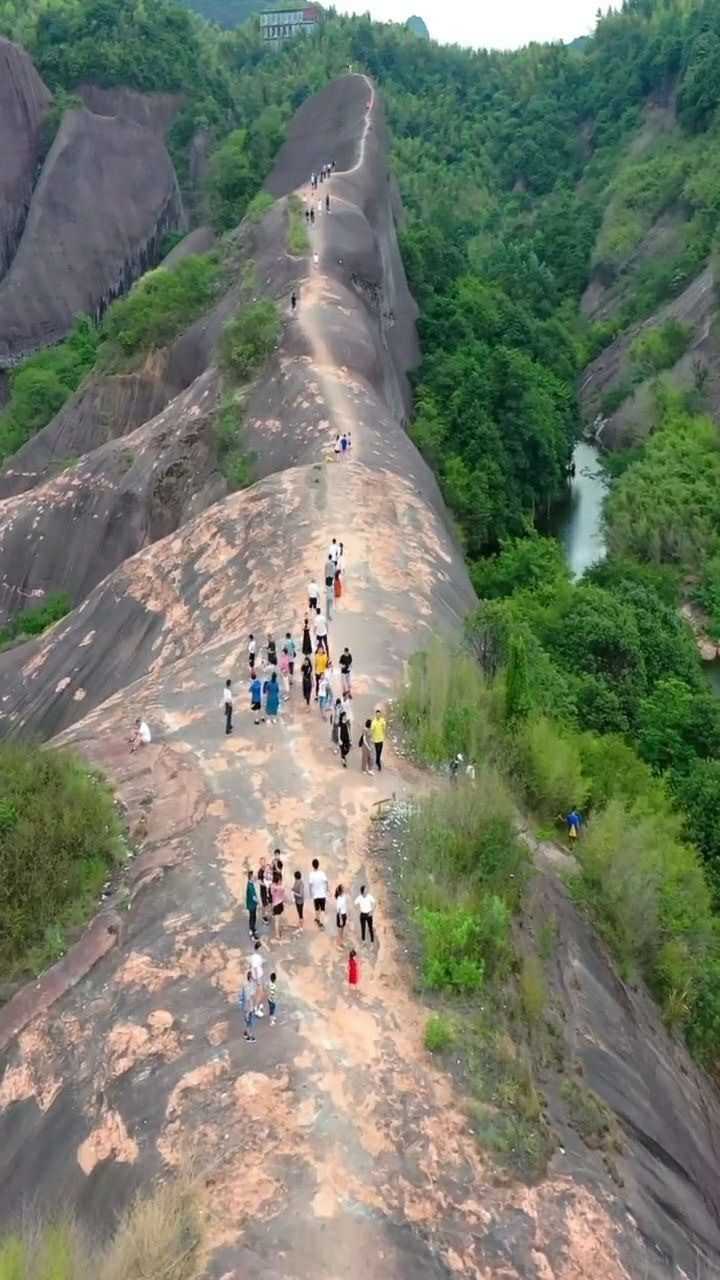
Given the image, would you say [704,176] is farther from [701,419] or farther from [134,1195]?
[134,1195]

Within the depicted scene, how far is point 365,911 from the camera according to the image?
11.8 metres

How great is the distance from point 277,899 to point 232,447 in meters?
19.9

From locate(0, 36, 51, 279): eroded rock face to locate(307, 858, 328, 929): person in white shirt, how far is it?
2365 inches

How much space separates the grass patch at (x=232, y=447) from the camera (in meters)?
28.2

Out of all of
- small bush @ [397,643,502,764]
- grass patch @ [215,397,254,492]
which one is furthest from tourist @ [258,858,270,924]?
grass patch @ [215,397,254,492]

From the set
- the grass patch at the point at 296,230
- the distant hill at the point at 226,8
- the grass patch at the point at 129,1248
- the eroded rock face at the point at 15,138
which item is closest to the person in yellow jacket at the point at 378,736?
the grass patch at the point at 129,1248

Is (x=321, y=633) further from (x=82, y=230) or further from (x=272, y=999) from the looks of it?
(x=82, y=230)

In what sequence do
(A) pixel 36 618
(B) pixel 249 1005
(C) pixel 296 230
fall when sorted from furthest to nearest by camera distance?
(C) pixel 296 230 < (A) pixel 36 618 < (B) pixel 249 1005

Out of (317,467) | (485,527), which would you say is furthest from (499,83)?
(317,467)

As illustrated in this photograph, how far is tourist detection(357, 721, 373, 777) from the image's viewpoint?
14.8 m

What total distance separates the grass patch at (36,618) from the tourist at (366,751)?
17.7 m

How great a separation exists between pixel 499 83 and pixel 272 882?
100569mm

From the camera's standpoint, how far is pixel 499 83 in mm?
97250

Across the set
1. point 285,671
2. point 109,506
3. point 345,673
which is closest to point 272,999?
point 345,673
